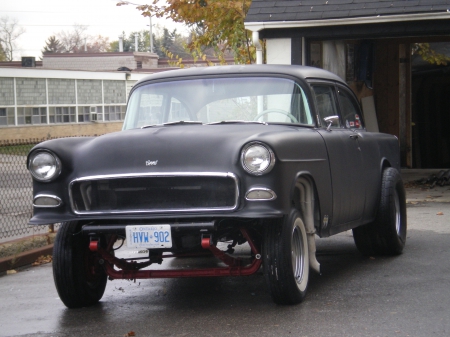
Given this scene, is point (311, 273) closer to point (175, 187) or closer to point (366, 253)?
point (366, 253)

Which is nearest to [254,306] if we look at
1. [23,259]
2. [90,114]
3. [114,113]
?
[23,259]

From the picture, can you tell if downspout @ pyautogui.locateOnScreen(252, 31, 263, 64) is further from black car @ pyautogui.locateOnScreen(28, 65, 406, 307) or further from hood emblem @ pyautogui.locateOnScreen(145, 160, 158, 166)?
hood emblem @ pyautogui.locateOnScreen(145, 160, 158, 166)

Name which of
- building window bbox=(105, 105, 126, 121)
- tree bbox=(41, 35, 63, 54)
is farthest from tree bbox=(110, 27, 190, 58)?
building window bbox=(105, 105, 126, 121)

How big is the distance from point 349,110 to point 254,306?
2754 millimetres

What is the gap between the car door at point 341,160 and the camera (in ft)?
21.7

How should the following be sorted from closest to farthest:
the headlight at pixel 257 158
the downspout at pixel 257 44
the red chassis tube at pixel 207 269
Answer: the headlight at pixel 257 158 → the red chassis tube at pixel 207 269 → the downspout at pixel 257 44

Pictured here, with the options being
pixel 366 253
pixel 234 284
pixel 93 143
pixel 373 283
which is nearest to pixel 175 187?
pixel 93 143

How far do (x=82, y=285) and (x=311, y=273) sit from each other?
2.20 m

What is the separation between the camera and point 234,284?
22.5ft

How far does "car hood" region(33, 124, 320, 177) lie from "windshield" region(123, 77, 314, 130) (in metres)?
0.52

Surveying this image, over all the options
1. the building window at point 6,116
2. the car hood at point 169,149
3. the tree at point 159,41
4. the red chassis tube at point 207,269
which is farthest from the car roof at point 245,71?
the tree at point 159,41

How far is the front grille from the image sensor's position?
5484 millimetres

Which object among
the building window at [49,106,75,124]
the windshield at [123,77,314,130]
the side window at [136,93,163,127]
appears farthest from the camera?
the building window at [49,106,75,124]

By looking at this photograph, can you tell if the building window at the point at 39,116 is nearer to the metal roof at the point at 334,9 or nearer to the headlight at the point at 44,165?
the metal roof at the point at 334,9
